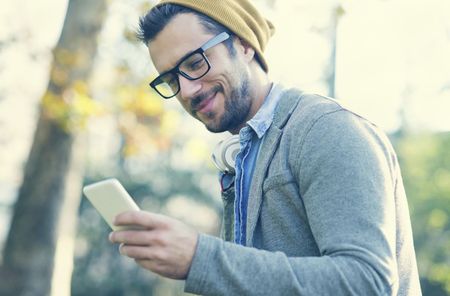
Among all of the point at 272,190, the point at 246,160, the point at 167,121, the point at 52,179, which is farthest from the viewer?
the point at 167,121

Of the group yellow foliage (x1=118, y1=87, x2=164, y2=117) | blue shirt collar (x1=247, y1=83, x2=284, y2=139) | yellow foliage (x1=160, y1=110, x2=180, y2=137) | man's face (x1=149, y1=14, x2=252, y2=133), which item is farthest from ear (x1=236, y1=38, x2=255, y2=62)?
yellow foliage (x1=160, y1=110, x2=180, y2=137)

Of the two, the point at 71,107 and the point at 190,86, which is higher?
the point at 71,107

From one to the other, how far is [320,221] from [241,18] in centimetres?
124

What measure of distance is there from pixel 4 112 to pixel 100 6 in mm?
10231

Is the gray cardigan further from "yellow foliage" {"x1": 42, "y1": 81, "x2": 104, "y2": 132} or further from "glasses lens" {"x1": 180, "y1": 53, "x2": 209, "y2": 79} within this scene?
"yellow foliage" {"x1": 42, "y1": 81, "x2": 104, "y2": 132}

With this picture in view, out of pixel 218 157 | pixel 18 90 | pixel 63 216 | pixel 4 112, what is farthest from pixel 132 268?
pixel 218 157

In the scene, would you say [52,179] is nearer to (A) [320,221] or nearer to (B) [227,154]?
(B) [227,154]

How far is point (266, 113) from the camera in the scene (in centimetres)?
236

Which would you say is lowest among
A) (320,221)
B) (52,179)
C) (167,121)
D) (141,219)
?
(320,221)

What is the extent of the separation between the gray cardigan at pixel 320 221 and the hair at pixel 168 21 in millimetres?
620

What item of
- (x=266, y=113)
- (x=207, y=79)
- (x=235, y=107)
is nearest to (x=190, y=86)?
(x=207, y=79)

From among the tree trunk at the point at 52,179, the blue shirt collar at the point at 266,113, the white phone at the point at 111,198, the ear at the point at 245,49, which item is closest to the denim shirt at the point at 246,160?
the blue shirt collar at the point at 266,113

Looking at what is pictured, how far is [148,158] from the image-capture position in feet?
75.2

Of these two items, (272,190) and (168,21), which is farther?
(168,21)
